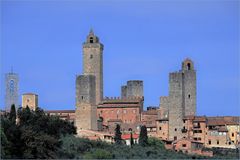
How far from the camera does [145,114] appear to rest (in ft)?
256

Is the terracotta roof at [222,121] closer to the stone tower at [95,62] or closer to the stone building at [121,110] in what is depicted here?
the stone building at [121,110]

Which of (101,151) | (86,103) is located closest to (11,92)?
(86,103)

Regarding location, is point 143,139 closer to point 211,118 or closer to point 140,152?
point 140,152

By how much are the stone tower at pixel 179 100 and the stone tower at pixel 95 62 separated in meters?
7.44

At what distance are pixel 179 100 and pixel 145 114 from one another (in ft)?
22.9

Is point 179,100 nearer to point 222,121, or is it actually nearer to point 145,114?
point 222,121

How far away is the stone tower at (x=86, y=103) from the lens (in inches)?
2832

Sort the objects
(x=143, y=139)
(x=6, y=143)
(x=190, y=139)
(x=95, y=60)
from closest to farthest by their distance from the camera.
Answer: (x=6, y=143), (x=143, y=139), (x=190, y=139), (x=95, y=60)

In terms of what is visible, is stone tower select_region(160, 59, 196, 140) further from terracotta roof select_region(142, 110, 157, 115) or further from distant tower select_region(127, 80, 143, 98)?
distant tower select_region(127, 80, 143, 98)

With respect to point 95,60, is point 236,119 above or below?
below

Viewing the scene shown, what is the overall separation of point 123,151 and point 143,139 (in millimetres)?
10519

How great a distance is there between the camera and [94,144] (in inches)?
2115

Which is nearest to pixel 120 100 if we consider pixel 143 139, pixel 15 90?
pixel 15 90

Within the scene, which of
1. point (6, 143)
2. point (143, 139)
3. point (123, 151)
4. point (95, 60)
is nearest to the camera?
point (6, 143)
